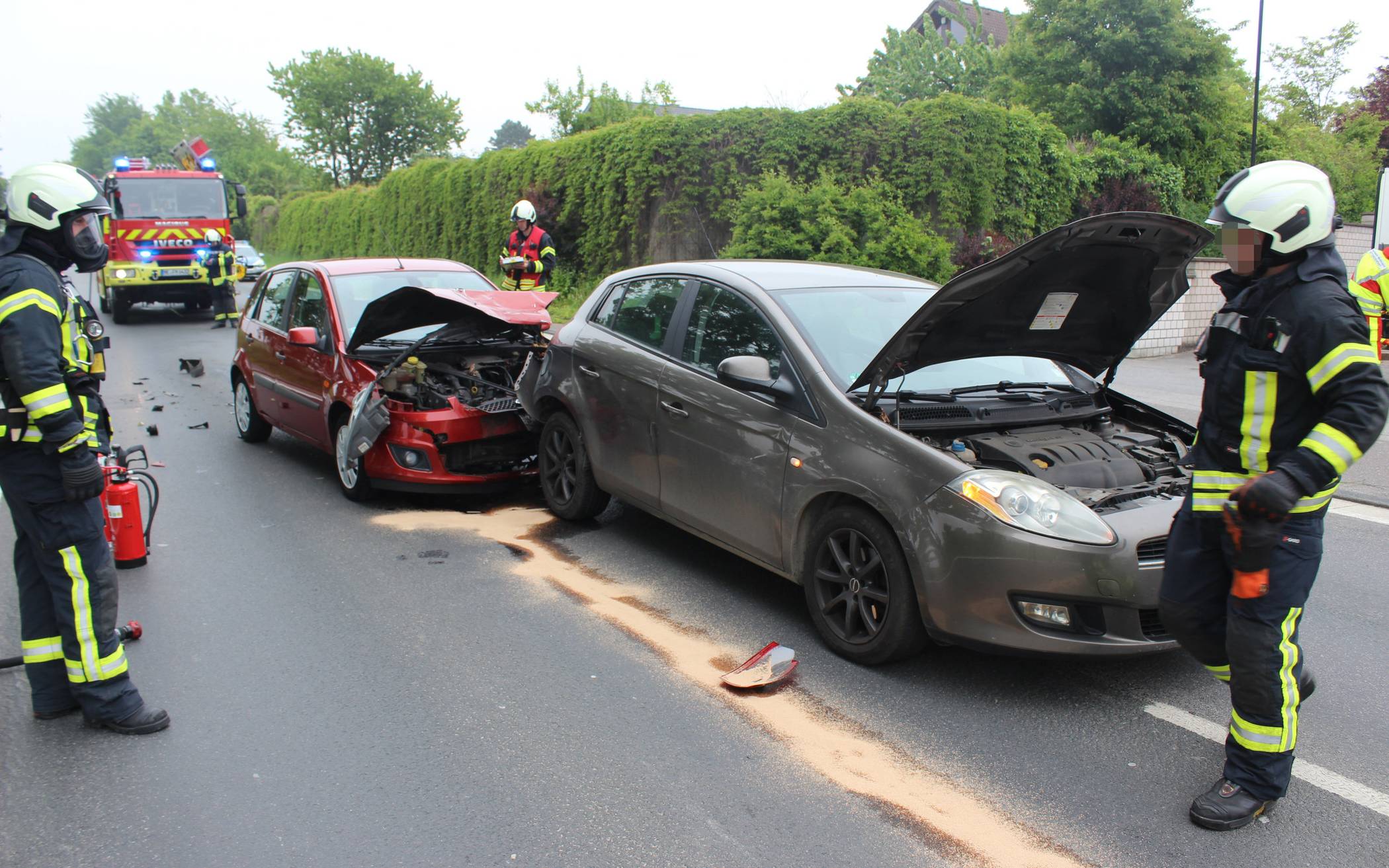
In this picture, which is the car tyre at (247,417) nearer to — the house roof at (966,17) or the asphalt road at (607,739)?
the asphalt road at (607,739)

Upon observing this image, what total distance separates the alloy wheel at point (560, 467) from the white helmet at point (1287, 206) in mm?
3936

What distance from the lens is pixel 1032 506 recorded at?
3.70 metres

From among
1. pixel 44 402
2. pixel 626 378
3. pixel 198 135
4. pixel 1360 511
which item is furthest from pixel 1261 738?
pixel 198 135

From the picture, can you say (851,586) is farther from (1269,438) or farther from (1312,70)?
(1312,70)

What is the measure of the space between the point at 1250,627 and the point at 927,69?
3324 cm

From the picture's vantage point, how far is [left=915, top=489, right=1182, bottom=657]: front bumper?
3.57 meters

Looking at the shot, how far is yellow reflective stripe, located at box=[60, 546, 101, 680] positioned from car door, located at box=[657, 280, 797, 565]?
2.61 metres

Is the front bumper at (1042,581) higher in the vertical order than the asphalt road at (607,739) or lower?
higher

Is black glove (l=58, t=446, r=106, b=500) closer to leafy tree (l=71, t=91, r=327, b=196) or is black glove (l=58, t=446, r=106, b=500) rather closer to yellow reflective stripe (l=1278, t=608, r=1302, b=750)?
yellow reflective stripe (l=1278, t=608, r=1302, b=750)

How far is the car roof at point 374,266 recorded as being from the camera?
7.65m

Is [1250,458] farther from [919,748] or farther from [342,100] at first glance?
[342,100]

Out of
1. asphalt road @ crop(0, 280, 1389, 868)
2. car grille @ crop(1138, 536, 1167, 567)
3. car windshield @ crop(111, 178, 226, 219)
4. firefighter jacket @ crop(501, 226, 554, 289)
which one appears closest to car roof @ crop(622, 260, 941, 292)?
asphalt road @ crop(0, 280, 1389, 868)

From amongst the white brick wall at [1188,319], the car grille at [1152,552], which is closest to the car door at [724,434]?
the car grille at [1152,552]

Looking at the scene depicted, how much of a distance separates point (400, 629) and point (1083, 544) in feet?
9.94
